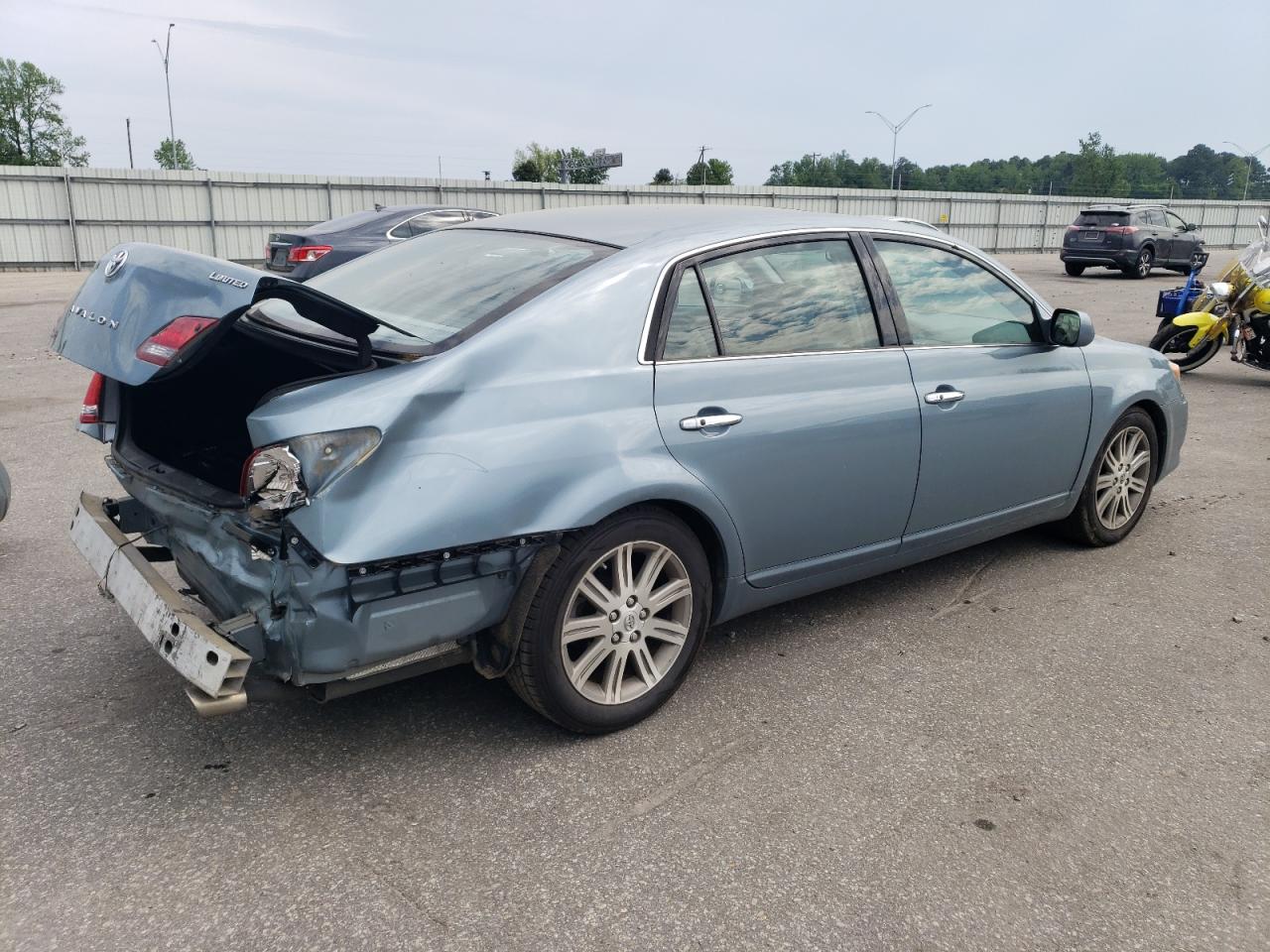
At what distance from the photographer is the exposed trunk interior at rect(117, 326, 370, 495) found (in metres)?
3.43

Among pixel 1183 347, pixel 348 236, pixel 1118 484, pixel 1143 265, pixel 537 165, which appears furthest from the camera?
pixel 537 165

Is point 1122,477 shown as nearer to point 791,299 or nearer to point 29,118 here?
point 791,299

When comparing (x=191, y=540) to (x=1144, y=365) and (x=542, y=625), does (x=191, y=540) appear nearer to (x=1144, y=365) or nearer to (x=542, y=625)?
(x=542, y=625)

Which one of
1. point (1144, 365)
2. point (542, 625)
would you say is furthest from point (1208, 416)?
point (542, 625)

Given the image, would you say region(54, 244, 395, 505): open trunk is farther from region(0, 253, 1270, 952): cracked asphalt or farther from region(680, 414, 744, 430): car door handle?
region(680, 414, 744, 430): car door handle

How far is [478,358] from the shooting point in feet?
9.45

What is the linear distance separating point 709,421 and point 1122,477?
279 cm

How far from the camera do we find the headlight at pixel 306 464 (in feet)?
8.66

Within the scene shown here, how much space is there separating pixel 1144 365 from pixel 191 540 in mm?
4306

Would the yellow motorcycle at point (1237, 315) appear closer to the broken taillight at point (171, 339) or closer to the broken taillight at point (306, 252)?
the broken taillight at point (306, 252)

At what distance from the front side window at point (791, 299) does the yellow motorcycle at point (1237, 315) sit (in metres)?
7.75

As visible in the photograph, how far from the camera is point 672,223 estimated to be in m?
3.64

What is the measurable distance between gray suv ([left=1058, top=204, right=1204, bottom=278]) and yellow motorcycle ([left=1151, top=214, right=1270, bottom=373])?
14.1 meters

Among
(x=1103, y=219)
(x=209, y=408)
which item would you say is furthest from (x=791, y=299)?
(x=1103, y=219)
